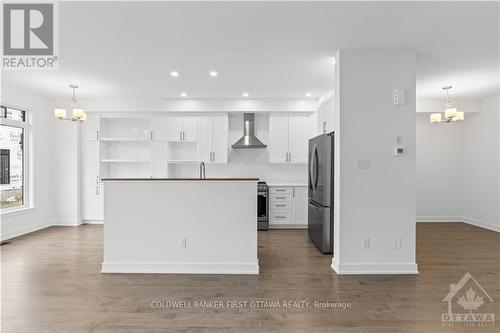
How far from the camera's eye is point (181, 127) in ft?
21.3

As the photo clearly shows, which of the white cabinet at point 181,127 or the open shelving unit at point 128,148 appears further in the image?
the open shelving unit at point 128,148

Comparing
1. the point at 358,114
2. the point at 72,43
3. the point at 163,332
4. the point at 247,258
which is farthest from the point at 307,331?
the point at 72,43

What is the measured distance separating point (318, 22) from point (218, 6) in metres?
1.01

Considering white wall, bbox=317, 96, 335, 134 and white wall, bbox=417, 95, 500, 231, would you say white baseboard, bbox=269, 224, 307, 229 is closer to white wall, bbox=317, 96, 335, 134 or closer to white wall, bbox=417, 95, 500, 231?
white wall, bbox=317, 96, 335, 134

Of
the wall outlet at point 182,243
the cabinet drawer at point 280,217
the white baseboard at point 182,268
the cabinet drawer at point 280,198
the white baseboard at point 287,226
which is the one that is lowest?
the white baseboard at point 287,226

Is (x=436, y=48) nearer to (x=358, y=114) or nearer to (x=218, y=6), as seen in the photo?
(x=358, y=114)

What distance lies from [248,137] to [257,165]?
752 mm

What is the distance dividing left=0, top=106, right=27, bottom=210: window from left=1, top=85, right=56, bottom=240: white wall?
16cm

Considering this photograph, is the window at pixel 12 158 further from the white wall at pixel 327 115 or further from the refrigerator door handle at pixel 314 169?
the white wall at pixel 327 115

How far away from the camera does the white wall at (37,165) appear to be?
5273 mm

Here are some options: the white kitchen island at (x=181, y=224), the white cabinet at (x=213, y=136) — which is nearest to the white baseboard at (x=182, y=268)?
the white kitchen island at (x=181, y=224)

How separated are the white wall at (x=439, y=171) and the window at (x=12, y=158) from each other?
851 centimetres

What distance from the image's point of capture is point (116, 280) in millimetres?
3375

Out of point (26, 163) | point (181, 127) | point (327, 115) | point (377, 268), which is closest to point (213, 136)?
point (181, 127)
